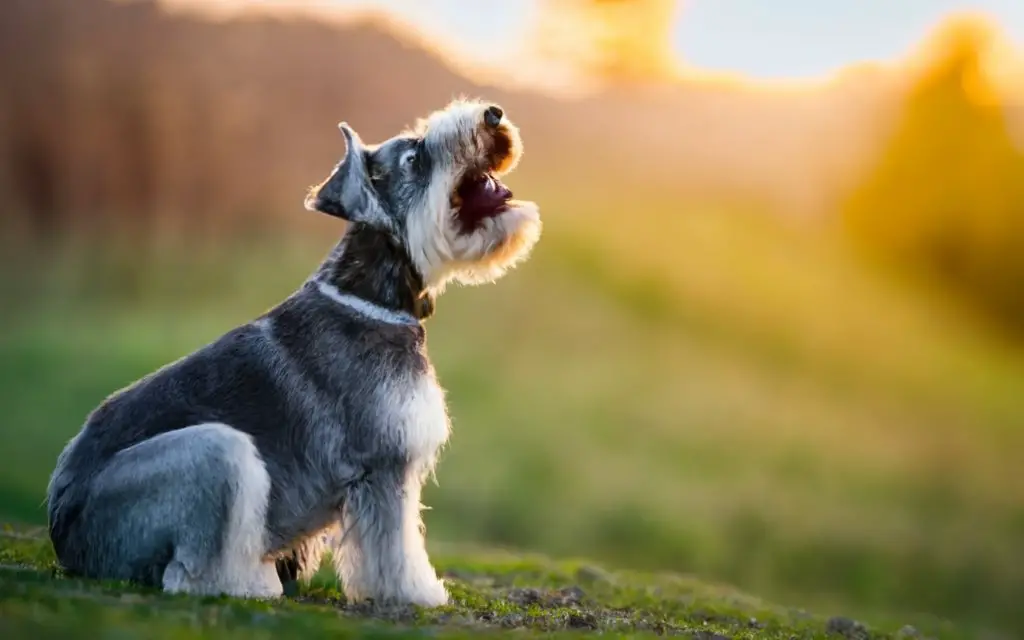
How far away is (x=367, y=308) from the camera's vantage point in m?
9.12

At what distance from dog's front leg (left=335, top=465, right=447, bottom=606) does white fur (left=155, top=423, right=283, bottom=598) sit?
72 centimetres

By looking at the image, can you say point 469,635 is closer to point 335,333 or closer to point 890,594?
point 335,333

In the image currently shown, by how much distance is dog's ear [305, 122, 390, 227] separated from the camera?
912 centimetres

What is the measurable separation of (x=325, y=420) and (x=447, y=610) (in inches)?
70.2

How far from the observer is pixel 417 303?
30.9 feet

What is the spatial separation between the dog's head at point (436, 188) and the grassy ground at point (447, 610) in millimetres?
2859

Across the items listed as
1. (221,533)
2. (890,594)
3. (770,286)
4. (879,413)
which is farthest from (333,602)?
(770,286)

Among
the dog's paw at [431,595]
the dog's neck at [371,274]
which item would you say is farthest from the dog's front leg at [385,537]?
the dog's neck at [371,274]

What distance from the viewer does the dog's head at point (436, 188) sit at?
9.12m

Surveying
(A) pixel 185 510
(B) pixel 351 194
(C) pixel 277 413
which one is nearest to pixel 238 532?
(A) pixel 185 510

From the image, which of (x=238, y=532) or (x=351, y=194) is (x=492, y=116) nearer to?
(x=351, y=194)

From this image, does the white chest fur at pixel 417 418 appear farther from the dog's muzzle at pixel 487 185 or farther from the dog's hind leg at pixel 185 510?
the dog's muzzle at pixel 487 185

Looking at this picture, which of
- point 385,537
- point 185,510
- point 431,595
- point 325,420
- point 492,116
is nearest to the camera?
point 185,510

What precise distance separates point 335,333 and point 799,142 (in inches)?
1201
